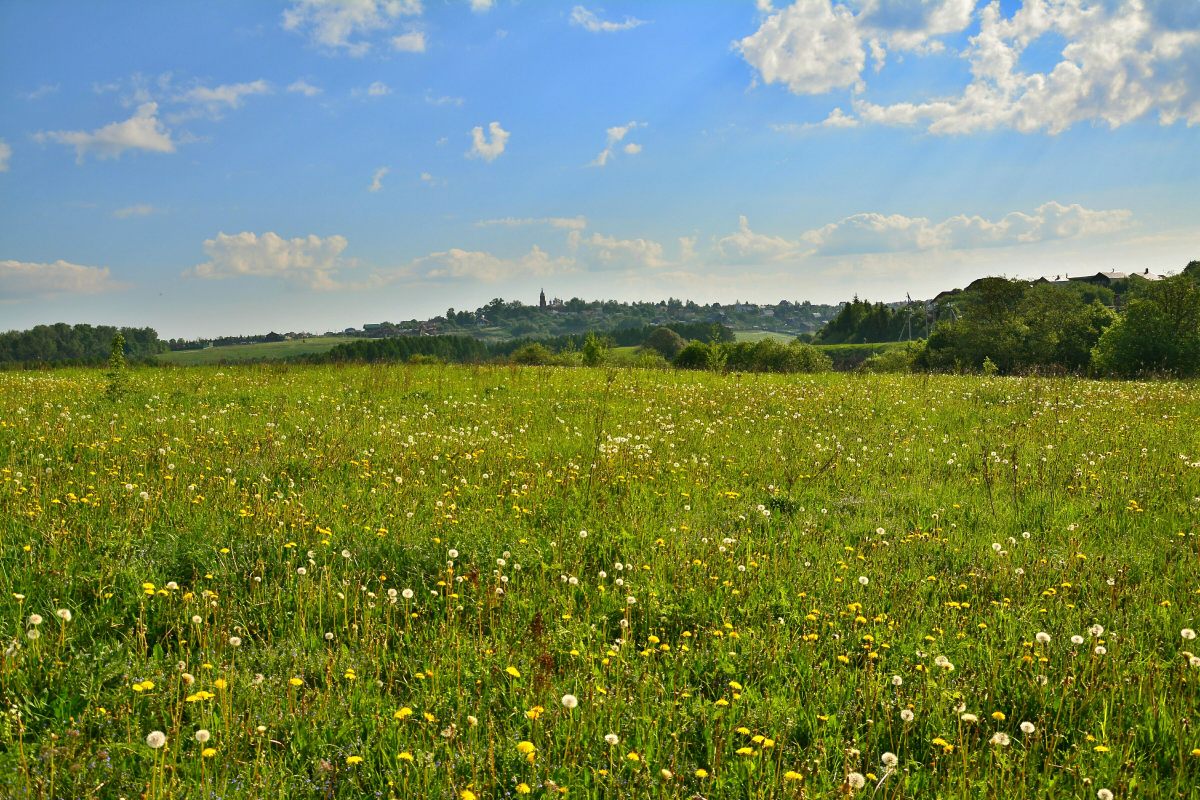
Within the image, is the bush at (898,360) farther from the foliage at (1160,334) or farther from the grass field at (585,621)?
the grass field at (585,621)

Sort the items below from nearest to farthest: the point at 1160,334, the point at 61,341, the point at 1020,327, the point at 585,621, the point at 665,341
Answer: the point at 585,621, the point at 1160,334, the point at 1020,327, the point at 61,341, the point at 665,341

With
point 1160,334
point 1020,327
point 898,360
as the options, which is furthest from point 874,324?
point 1160,334

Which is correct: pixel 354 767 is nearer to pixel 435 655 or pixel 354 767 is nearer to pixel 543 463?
pixel 435 655

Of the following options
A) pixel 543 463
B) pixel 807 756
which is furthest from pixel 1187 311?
pixel 807 756

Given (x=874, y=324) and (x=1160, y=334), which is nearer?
(x=1160, y=334)

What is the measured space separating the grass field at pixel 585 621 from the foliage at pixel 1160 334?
38.1 meters

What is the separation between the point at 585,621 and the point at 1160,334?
157 ft

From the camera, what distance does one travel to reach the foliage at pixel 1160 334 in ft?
127

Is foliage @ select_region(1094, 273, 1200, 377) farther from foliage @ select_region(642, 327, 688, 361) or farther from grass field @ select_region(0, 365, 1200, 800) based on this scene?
foliage @ select_region(642, 327, 688, 361)

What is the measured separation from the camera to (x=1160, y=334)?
1559 inches

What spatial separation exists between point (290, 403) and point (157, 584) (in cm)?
910

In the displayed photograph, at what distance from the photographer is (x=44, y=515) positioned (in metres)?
5.66

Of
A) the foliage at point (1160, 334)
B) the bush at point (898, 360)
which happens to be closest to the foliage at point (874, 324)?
the bush at point (898, 360)

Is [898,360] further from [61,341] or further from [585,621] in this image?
[61,341]
